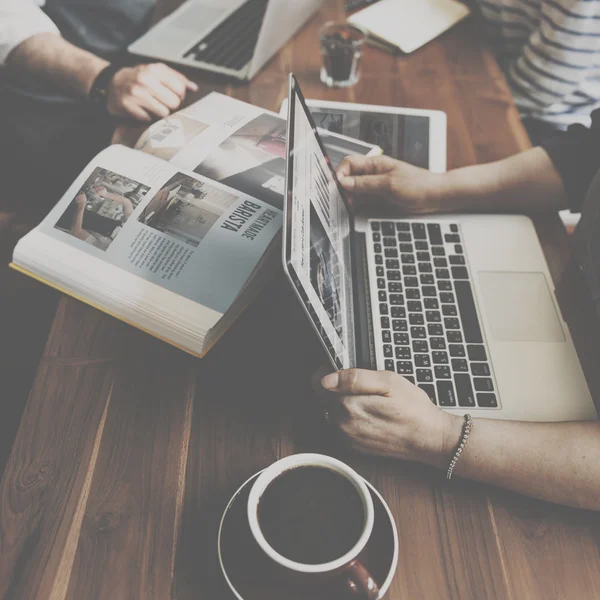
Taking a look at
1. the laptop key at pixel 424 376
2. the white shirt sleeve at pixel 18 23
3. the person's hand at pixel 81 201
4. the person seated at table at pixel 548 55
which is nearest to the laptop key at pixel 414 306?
the laptop key at pixel 424 376

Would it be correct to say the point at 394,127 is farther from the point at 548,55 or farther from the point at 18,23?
the point at 18,23

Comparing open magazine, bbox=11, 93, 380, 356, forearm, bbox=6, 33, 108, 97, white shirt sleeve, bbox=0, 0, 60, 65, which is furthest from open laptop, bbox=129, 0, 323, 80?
open magazine, bbox=11, 93, 380, 356

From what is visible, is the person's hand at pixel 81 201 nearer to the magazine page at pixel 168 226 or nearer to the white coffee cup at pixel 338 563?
the magazine page at pixel 168 226

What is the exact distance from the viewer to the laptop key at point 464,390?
652mm

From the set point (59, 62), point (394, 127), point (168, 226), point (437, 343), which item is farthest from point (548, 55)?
point (59, 62)

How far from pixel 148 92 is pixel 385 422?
0.75 meters

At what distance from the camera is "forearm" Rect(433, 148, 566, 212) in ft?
2.88

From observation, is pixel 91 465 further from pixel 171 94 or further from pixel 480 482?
pixel 171 94

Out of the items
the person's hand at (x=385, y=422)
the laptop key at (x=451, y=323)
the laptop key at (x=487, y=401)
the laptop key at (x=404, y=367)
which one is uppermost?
the person's hand at (x=385, y=422)

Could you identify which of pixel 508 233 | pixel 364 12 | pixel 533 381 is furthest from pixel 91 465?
pixel 364 12

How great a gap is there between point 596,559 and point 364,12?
114 centimetres

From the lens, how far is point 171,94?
101 cm

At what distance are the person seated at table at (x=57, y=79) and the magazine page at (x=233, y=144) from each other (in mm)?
269

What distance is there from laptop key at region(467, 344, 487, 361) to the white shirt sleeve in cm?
112
